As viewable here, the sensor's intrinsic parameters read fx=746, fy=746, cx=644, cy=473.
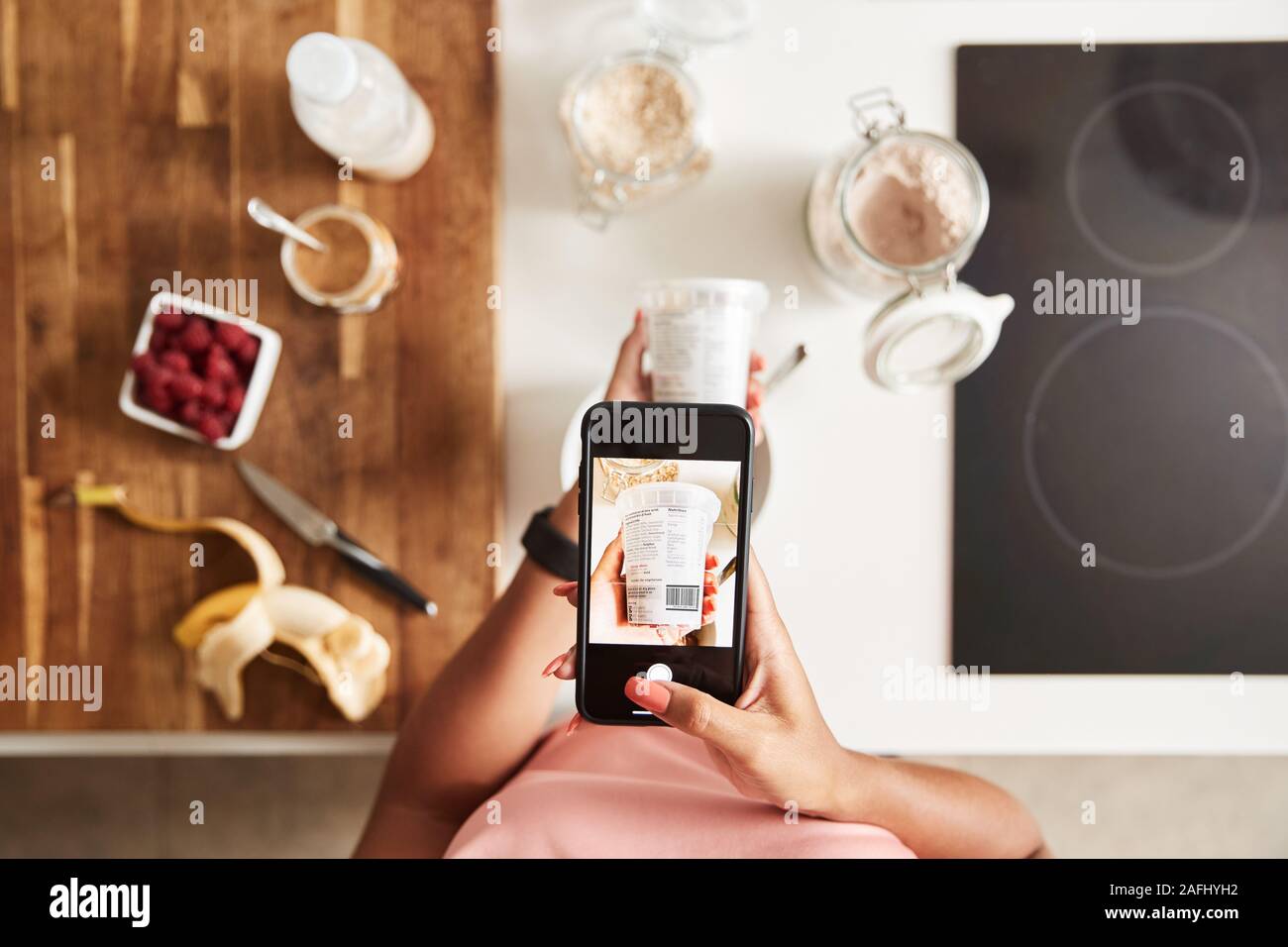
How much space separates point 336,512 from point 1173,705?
2.77ft

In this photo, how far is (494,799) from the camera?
67 centimetres

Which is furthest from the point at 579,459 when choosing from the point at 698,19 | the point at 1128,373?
the point at 1128,373

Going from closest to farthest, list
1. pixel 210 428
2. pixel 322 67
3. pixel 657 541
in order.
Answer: pixel 657 541 < pixel 322 67 < pixel 210 428

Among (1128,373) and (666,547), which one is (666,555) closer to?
(666,547)

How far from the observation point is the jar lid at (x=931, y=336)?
560 mm

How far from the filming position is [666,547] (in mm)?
461

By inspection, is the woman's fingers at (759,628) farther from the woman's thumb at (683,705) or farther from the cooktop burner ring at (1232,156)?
the cooktop burner ring at (1232,156)

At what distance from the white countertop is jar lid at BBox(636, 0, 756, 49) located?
18 mm

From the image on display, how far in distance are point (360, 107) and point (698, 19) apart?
335 mm

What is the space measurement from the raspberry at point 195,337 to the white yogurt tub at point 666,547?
0.46m

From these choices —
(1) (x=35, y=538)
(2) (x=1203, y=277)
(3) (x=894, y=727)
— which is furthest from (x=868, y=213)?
(1) (x=35, y=538)

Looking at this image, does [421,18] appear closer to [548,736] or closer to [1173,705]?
[548,736]

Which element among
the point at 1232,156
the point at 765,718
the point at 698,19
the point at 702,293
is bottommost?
the point at 765,718

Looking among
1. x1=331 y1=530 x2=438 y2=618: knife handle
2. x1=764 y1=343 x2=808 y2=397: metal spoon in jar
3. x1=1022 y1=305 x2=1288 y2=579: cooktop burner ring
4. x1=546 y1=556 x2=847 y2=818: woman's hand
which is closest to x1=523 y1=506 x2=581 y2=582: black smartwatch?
x1=546 y1=556 x2=847 y2=818: woman's hand
